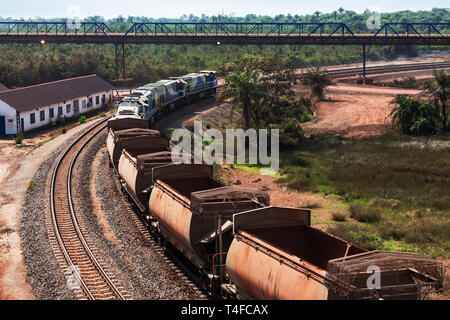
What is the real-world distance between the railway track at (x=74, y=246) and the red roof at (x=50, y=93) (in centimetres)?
1491

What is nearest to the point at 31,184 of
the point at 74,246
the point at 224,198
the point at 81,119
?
the point at 74,246

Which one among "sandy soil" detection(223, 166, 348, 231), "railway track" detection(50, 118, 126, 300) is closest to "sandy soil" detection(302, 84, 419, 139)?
"sandy soil" detection(223, 166, 348, 231)

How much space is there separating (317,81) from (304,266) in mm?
66758

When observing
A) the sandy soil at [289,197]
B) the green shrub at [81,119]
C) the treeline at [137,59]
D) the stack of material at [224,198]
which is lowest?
the sandy soil at [289,197]

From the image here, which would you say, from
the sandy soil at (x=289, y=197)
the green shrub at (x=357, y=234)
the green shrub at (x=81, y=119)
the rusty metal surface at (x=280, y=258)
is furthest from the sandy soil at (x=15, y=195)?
the sandy soil at (x=289, y=197)

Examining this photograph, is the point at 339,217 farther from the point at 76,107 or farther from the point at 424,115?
the point at 76,107

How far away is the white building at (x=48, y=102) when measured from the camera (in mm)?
48656

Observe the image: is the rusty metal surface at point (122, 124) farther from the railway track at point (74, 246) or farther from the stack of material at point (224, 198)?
the stack of material at point (224, 198)

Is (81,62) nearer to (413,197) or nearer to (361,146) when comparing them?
(361,146)

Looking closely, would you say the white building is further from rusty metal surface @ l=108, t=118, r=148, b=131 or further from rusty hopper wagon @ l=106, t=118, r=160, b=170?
rusty hopper wagon @ l=106, t=118, r=160, b=170

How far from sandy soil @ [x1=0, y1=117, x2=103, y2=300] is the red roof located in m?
3.20

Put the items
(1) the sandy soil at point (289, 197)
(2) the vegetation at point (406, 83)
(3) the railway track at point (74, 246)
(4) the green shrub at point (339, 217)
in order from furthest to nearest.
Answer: (2) the vegetation at point (406, 83) < (1) the sandy soil at point (289, 197) < (4) the green shrub at point (339, 217) < (3) the railway track at point (74, 246)

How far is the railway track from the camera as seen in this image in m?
18.9

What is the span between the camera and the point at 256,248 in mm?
14734
